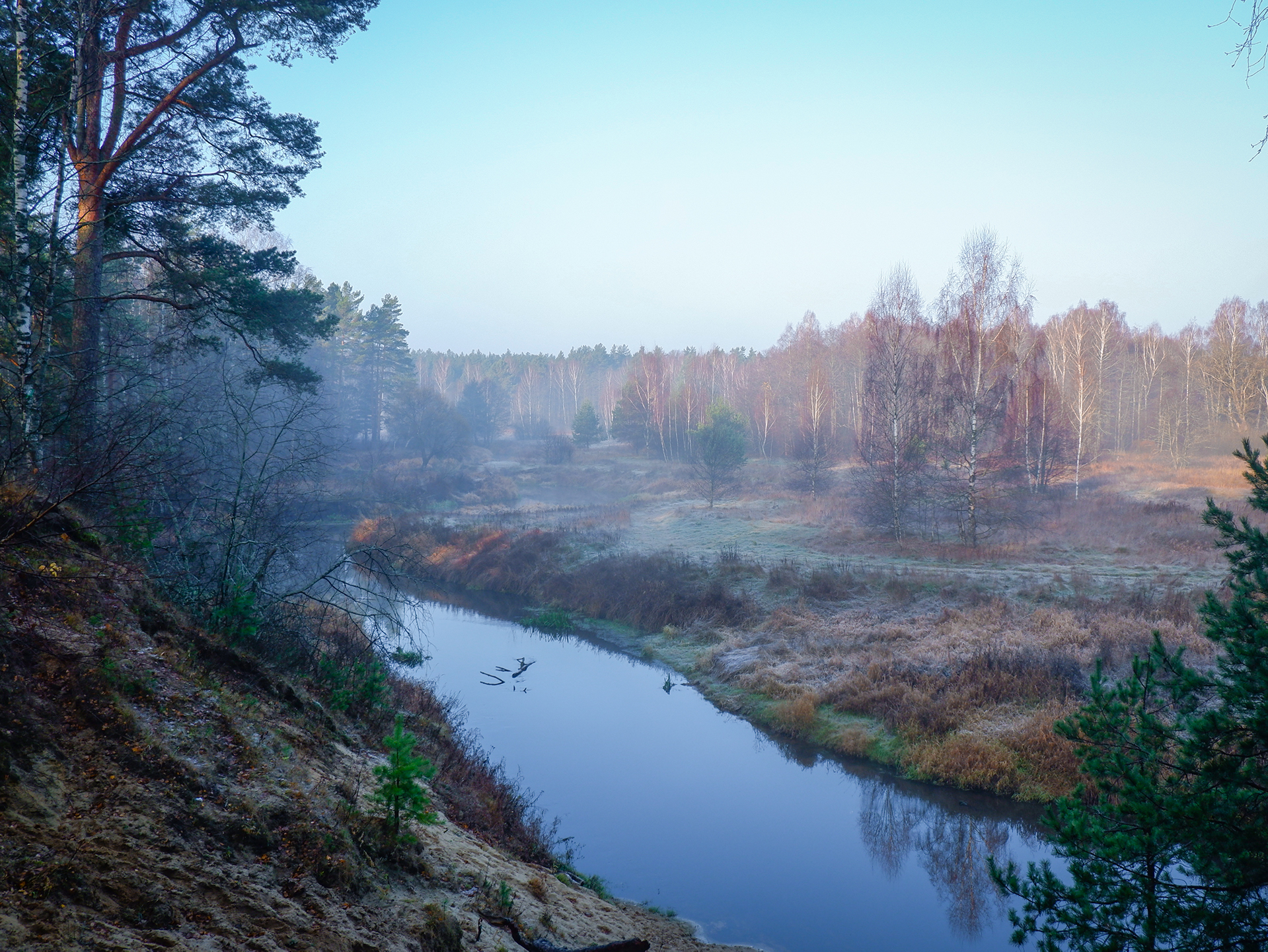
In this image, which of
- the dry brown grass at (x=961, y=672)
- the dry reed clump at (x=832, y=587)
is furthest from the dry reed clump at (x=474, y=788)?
the dry reed clump at (x=832, y=587)

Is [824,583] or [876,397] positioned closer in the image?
[824,583]

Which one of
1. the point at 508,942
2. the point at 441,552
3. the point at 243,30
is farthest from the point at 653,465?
the point at 508,942

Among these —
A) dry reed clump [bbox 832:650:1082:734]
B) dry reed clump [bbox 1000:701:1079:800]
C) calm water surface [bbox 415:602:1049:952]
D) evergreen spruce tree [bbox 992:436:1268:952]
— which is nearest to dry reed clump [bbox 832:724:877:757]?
calm water surface [bbox 415:602:1049:952]

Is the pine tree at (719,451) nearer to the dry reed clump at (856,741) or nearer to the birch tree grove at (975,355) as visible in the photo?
the birch tree grove at (975,355)

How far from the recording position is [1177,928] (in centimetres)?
425

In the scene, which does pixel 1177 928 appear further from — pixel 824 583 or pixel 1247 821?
pixel 824 583

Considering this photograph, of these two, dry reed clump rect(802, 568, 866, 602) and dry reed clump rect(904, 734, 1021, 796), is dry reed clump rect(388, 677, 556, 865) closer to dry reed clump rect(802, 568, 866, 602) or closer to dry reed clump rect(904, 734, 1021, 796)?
dry reed clump rect(904, 734, 1021, 796)

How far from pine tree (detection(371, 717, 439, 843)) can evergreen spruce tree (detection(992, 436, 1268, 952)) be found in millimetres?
4206

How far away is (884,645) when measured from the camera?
1580cm

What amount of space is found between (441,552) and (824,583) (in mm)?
16419

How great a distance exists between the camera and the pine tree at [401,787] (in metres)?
4.88

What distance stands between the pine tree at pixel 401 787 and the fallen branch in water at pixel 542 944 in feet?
2.92

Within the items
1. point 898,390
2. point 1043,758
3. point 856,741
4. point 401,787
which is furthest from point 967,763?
point 898,390

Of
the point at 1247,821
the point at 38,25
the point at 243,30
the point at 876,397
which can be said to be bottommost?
the point at 1247,821
